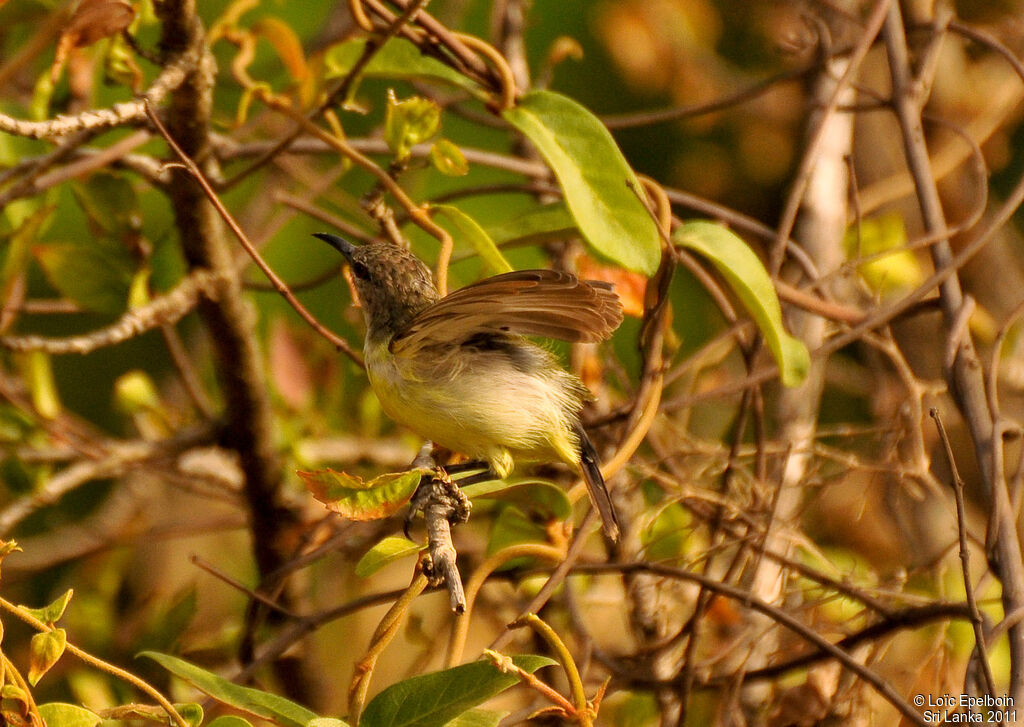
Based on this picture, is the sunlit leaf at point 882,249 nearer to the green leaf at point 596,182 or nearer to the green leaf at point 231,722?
the green leaf at point 596,182

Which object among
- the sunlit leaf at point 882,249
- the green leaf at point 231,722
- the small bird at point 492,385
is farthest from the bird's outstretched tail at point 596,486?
the sunlit leaf at point 882,249

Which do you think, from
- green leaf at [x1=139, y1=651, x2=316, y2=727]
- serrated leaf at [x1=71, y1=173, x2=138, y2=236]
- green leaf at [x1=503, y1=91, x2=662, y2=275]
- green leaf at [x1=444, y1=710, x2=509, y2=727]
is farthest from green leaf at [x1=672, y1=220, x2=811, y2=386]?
serrated leaf at [x1=71, y1=173, x2=138, y2=236]

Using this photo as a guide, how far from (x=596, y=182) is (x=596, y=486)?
1.66 feet

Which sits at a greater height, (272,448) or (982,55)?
(982,55)

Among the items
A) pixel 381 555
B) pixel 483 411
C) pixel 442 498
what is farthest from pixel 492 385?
pixel 381 555

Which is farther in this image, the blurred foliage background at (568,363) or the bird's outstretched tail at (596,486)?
the blurred foliage background at (568,363)

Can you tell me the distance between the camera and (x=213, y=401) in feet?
9.93

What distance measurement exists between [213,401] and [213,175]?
1095 millimetres

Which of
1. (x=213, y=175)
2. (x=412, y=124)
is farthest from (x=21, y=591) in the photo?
(x=412, y=124)

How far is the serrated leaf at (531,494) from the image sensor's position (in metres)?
1.61

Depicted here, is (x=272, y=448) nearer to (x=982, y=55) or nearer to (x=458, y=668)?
(x=458, y=668)

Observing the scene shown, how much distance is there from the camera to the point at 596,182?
172 cm

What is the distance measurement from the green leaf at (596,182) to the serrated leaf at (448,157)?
117 mm

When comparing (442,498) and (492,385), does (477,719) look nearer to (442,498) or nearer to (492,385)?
(442,498)
